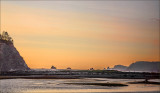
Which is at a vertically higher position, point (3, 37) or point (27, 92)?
point (3, 37)

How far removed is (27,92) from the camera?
157ft

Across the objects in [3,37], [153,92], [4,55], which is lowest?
[153,92]

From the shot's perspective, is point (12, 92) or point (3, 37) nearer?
point (12, 92)

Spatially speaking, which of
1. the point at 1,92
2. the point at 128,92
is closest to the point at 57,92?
the point at 1,92

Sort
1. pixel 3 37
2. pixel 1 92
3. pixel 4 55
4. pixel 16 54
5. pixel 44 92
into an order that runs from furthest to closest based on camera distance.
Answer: pixel 3 37, pixel 16 54, pixel 4 55, pixel 44 92, pixel 1 92

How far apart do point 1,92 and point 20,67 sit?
456ft

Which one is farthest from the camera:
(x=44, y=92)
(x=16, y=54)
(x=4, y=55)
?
(x=16, y=54)

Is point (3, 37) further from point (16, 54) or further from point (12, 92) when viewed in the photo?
point (12, 92)

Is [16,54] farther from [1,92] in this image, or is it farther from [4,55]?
[1,92]

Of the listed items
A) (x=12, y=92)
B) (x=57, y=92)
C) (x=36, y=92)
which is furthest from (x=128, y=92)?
(x=12, y=92)

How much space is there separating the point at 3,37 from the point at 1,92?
159 meters

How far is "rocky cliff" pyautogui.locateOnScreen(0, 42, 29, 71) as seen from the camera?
15825 centimetres

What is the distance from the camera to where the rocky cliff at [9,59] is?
15825 cm

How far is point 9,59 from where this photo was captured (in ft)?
538
